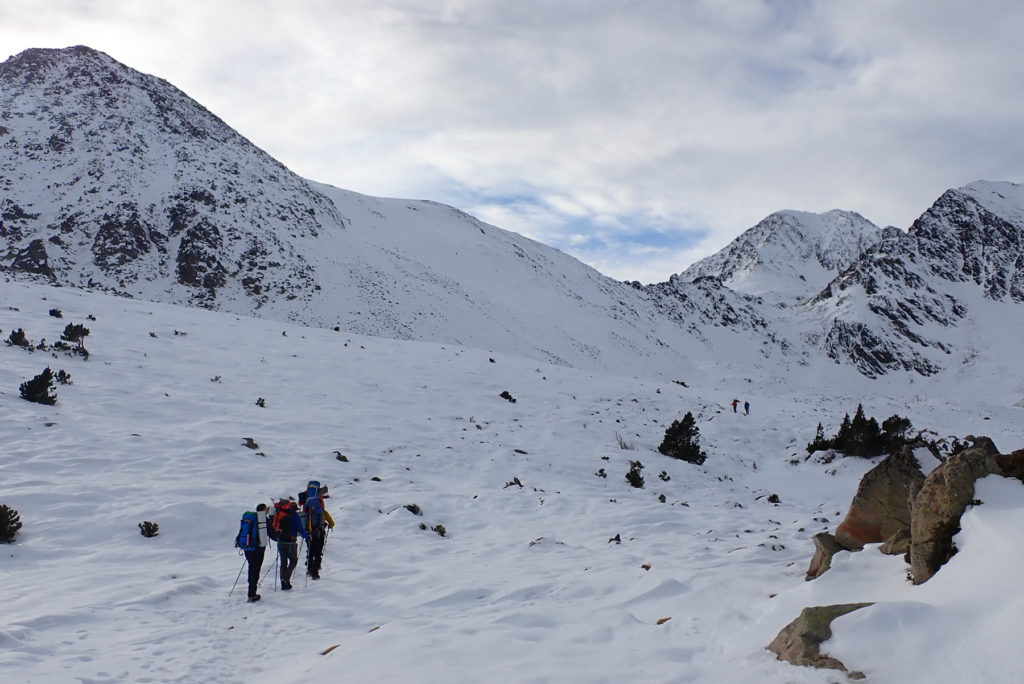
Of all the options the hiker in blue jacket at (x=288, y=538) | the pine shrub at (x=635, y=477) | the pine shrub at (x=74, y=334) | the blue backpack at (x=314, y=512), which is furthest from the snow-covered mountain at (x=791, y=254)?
the hiker in blue jacket at (x=288, y=538)

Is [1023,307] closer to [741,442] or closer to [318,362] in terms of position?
[741,442]

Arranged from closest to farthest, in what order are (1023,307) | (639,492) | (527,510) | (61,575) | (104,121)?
(61,575)
(527,510)
(639,492)
(104,121)
(1023,307)

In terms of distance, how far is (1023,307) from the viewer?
288ft

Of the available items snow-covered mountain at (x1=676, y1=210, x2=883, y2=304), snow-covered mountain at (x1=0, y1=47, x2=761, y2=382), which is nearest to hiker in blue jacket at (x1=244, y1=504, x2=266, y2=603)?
snow-covered mountain at (x1=0, y1=47, x2=761, y2=382)

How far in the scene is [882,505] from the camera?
7.38 m

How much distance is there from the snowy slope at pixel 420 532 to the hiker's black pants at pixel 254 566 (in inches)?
10.1

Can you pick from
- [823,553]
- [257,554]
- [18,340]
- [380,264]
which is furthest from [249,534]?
[380,264]

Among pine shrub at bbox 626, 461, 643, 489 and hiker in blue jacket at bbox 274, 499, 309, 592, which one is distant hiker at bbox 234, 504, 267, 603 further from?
pine shrub at bbox 626, 461, 643, 489

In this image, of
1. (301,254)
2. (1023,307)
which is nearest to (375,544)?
(301,254)

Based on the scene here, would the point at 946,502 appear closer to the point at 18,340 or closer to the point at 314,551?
the point at 314,551

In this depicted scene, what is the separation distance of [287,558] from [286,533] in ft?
1.27

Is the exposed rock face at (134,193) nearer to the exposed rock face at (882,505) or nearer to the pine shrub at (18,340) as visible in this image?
the pine shrub at (18,340)

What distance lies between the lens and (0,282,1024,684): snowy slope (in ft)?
17.1

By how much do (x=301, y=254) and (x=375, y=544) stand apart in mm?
49836
